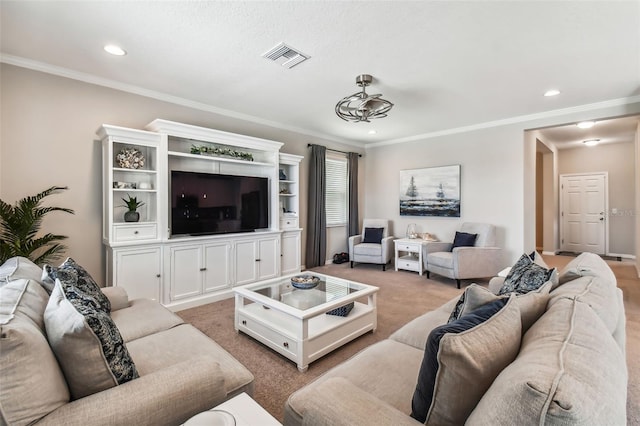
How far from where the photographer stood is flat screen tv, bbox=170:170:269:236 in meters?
3.59

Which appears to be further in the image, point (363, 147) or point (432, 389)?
point (363, 147)

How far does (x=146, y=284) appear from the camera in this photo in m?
3.22

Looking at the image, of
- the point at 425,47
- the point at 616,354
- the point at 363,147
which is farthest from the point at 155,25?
the point at 363,147

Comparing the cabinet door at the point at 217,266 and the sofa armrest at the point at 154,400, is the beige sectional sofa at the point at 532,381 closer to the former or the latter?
the sofa armrest at the point at 154,400

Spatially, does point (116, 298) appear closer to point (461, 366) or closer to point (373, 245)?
point (461, 366)

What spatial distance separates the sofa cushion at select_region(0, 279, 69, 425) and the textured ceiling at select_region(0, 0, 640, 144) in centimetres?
210

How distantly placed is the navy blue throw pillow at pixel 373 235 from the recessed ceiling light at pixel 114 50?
4.56m

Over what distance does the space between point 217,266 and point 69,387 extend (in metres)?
2.75

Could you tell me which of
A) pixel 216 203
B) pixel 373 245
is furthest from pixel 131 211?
pixel 373 245

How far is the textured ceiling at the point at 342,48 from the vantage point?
207 cm

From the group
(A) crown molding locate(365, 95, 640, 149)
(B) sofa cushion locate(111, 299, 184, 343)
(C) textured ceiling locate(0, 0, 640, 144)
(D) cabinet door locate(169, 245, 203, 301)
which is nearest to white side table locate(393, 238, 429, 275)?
(A) crown molding locate(365, 95, 640, 149)

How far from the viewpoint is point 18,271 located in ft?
5.46

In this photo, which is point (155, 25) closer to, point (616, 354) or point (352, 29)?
point (352, 29)

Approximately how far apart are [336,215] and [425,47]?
3.89 meters
